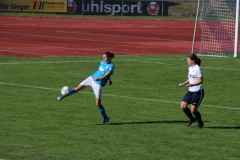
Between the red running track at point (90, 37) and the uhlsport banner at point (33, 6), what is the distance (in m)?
3.45

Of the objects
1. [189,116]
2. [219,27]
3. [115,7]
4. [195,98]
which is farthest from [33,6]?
[195,98]

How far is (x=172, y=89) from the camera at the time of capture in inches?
925

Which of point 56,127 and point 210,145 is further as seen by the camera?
point 56,127

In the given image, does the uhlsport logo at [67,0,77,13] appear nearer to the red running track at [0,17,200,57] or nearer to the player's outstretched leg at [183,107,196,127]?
the red running track at [0,17,200,57]

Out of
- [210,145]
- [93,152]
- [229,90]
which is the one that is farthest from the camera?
[229,90]

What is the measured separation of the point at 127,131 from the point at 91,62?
1456 centimetres

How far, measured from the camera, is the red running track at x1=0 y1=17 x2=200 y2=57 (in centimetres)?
3647

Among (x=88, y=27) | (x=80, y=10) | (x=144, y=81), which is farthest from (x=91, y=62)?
(x=80, y=10)

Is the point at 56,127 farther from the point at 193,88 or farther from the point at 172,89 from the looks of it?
the point at 172,89

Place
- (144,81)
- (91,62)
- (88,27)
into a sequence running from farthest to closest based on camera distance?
1. (88,27)
2. (91,62)
3. (144,81)

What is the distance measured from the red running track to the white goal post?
1277mm

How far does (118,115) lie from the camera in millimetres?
18125

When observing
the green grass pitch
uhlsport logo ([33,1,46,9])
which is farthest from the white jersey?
uhlsport logo ([33,1,46,9])

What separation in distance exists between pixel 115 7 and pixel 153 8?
3.44 metres
